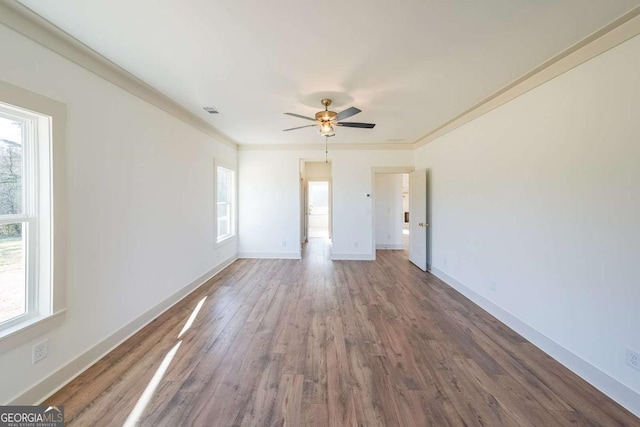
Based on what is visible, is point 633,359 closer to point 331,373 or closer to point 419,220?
point 331,373

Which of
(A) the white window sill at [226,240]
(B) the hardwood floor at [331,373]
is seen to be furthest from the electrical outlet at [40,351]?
(A) the white window sill at [226,240]

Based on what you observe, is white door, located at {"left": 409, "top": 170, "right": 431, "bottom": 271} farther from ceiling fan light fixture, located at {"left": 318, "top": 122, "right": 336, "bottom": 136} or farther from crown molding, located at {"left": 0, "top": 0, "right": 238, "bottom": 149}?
crown molding, located at {"left": 0, "top": 0, "right": 238, "bottom": 149}

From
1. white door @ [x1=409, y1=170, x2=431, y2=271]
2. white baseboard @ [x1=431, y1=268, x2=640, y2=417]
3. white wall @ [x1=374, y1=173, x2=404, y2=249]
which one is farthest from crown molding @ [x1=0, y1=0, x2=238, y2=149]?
white wall @ [x1=374, y1=173, x2=404, y2=249]

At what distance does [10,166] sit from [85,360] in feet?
5.12

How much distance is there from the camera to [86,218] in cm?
213

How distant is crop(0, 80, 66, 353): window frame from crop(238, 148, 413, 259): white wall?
408 centimetres

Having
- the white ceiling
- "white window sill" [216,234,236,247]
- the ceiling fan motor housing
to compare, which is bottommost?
"white window sill" [216,234,236,247]

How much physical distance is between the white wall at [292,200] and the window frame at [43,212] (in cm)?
408

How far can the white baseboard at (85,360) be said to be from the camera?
1719 millimetres

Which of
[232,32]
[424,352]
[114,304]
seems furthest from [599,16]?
[114,304]

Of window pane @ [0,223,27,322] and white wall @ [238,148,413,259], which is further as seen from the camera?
white wall @ [238,148,413,259]

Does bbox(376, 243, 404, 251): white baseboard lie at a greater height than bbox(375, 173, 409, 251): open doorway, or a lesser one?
lesser

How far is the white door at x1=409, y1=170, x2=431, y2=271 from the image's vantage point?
5035mm

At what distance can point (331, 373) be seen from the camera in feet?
6.79
